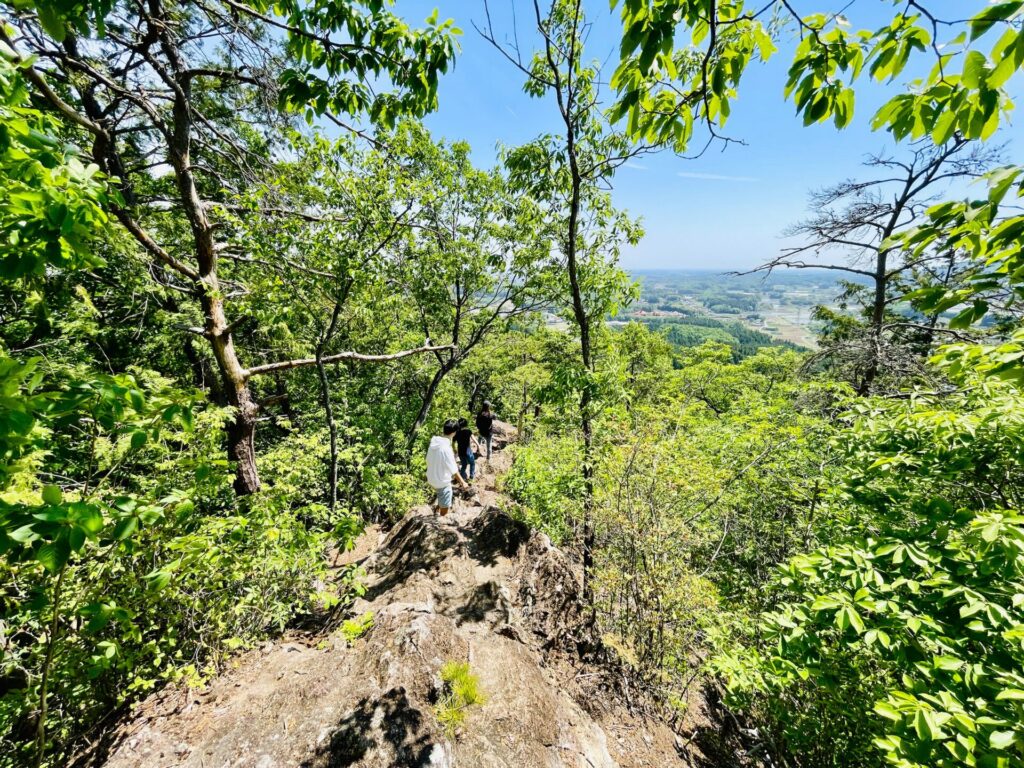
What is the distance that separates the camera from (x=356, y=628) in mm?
4066

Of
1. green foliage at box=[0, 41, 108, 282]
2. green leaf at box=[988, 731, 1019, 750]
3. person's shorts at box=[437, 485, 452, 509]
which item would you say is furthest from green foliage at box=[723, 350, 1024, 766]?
person's shorts at box=[437, 485, 452, 509]

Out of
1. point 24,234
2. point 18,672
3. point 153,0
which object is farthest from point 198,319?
point 24,234

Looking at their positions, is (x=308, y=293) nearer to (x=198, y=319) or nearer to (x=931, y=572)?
(x=198, y=319)

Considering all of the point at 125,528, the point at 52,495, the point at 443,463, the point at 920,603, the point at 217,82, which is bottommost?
the point at 443,463

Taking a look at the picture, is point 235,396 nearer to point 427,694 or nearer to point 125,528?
point 125,528

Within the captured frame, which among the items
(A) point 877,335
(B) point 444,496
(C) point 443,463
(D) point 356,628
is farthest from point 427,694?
(A) point 877,335

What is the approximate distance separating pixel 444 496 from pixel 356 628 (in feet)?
10.3

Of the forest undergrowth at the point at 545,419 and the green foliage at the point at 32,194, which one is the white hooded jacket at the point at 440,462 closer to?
the forest undergrowth at the point at 545,419

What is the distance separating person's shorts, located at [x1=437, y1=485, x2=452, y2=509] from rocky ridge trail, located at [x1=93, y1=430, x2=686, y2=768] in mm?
996

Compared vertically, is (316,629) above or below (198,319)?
below

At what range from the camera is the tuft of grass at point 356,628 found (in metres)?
4.09

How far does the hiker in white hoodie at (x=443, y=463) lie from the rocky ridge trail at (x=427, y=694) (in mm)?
1093

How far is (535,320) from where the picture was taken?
11.2 m

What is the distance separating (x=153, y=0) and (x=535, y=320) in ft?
29.1
